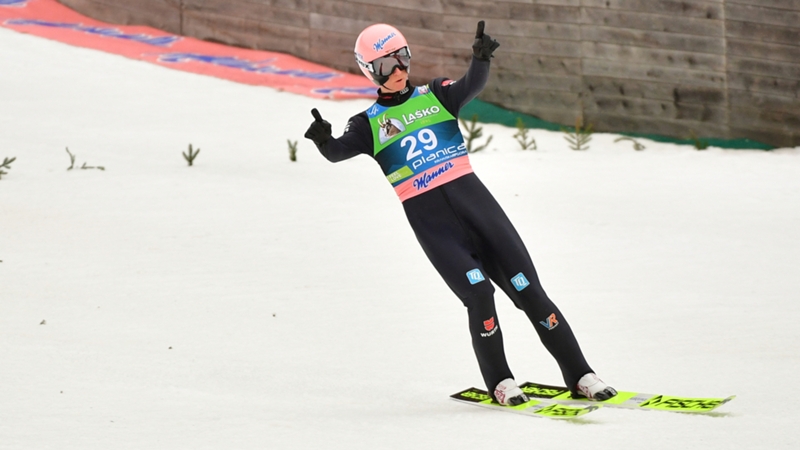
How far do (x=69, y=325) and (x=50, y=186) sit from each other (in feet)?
10.6

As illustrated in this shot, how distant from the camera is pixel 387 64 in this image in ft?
16.3

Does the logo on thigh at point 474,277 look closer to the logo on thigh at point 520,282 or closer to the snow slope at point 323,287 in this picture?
the logo on thigh at point 520,282

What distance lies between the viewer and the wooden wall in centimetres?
1095

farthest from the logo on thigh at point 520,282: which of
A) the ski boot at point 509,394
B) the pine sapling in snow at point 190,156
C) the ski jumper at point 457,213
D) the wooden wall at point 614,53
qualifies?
the wooden wall at point 614,53

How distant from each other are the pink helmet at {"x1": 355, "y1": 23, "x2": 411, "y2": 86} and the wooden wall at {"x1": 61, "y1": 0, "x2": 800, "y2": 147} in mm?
7060

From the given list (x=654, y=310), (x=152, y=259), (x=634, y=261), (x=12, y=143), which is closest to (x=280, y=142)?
(x=12, y=143)

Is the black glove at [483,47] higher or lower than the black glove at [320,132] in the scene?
higher

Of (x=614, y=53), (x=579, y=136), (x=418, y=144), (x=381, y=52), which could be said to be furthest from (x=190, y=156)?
(x=418, y=144)

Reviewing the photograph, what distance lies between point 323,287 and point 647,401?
9.73 ft

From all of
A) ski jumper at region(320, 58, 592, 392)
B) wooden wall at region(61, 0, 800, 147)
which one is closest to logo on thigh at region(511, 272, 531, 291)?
ski jumper at region(320, 58, 592, 392)

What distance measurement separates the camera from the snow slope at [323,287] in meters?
4.50

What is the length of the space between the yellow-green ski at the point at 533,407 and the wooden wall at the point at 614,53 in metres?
7.20

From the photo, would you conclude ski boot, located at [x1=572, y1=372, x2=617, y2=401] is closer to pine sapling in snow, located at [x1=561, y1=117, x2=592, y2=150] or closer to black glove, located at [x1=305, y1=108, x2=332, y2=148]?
black glove, located at [x1=305, y1=108, x2=332, y2=148]

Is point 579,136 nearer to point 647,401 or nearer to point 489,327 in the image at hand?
point 489,327
